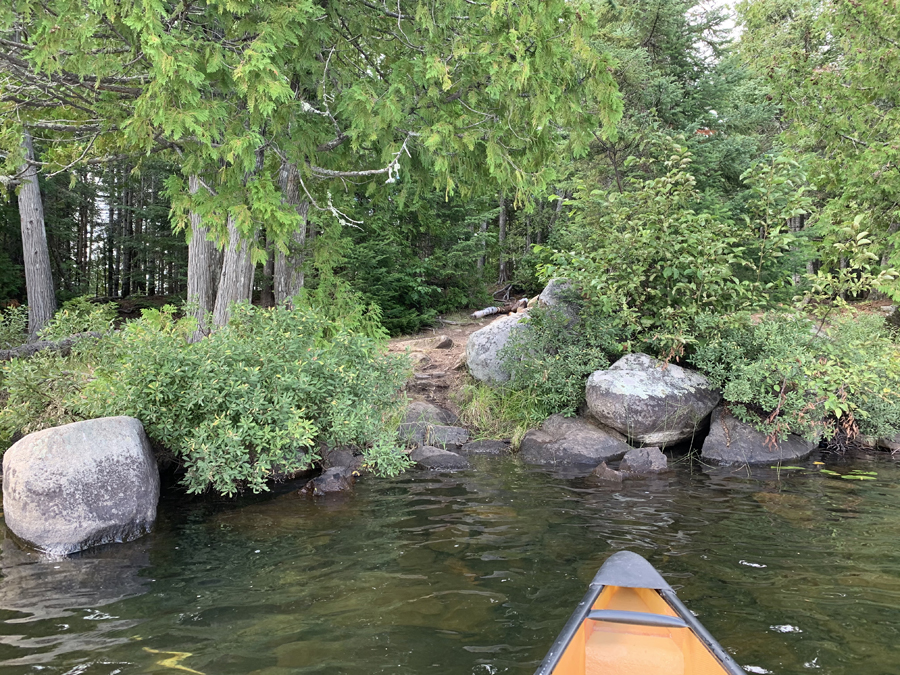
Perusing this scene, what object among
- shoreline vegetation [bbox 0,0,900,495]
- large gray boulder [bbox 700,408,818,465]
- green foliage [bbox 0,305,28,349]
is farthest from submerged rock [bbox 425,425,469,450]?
green foliage [bbox 0,305,28,349]

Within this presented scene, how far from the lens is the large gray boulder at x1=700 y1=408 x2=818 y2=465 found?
26.4ft

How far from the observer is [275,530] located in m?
5.28

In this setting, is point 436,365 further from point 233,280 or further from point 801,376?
point 801,376

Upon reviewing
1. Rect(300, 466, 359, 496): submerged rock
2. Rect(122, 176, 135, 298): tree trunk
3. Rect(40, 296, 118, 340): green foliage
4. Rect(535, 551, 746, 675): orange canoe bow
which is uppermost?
Rect(122, 176, 135, 298): tree trunk

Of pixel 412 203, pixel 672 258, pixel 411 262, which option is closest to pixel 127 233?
pixel 411 262

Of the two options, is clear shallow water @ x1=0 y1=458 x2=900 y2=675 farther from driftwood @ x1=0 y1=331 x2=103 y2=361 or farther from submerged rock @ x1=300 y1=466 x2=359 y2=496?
driftwood @ x1=0 y1=331 x2=103 y2=361

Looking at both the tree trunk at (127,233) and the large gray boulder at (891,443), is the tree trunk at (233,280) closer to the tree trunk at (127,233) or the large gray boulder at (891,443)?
the large gray boulder at (891,443)

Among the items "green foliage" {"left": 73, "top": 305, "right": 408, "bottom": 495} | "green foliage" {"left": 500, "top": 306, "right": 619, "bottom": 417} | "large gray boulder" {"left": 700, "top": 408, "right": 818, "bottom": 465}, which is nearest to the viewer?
"green foliage" {"left": 73, "top": 305, "right": 408, "bottom": 495}

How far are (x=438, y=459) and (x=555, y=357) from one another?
109 inches

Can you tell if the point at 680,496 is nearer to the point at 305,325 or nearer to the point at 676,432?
the point at 676,432

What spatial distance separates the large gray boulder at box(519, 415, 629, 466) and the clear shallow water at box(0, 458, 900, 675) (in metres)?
1.48

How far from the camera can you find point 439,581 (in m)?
4.27

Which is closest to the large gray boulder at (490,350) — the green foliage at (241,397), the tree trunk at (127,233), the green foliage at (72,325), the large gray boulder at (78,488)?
the green foliage at (241,397)

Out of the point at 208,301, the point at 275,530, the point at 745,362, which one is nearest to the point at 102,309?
the point at 208,301
